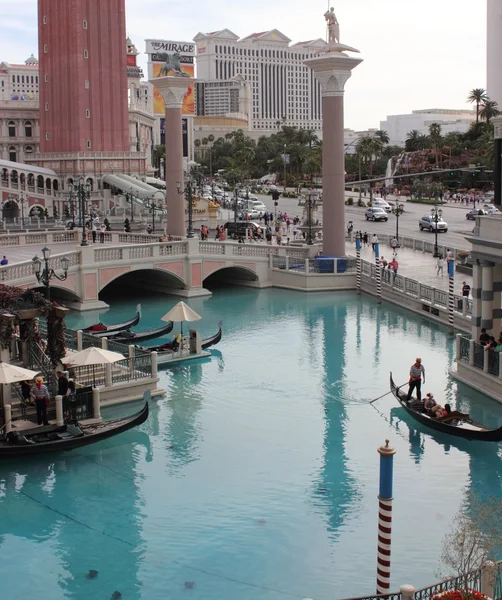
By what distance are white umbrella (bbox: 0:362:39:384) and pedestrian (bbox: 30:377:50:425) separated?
0.31 metres

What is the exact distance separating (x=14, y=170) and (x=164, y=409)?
6467cm

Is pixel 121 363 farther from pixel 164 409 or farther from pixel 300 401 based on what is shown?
pixel 300 401

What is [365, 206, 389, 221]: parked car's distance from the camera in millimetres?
85250

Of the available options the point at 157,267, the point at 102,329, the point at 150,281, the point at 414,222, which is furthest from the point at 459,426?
the point at 414,222

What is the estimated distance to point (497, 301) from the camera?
31.4 meters

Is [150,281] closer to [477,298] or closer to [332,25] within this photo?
[332,25]

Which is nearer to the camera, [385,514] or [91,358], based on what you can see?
[385,514]

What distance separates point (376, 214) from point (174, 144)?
30036mm

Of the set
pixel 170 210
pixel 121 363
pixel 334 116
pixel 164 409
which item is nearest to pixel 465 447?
pixel 164 409

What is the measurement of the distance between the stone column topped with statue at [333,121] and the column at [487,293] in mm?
23690

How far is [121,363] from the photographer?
3166 centimetres

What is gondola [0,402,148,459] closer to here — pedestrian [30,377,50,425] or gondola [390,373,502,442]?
pedestrian [30,377,50,425]

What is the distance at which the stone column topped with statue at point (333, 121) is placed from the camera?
5250cm

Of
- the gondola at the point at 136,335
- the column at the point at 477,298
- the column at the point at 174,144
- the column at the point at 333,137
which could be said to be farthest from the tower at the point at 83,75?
the column at the point at 477,298
